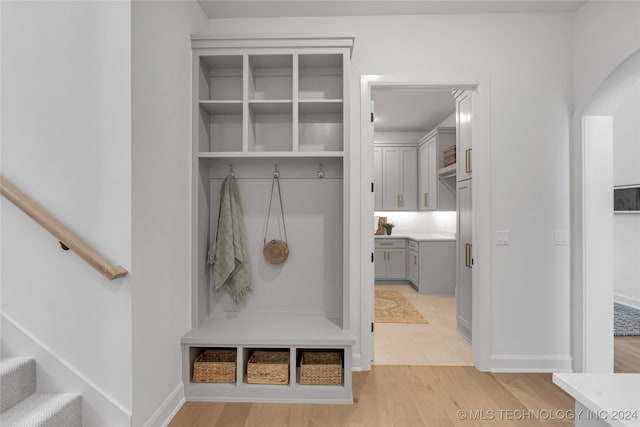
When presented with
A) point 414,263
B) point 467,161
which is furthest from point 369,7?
point 414,263

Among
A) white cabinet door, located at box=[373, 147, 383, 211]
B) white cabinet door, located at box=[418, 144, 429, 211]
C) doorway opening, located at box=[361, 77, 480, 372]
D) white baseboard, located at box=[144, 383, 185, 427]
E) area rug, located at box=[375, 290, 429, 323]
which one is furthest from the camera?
white cabinet door, located at box=[373, 147, 383, 211]

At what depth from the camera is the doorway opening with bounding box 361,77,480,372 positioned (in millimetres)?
2910

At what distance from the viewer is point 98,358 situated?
1.77 meters

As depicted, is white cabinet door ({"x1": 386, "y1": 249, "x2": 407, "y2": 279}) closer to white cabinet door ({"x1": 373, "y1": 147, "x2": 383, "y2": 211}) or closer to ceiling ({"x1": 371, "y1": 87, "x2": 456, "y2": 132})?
white cabinet door ({"x1": 373, "y1": 147, "x2": 383, "y2": 211})

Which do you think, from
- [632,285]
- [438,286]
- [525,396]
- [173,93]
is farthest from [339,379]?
[632,285]

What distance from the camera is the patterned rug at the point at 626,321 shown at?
3.79 metres

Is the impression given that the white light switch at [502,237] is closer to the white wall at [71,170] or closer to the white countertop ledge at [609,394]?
the white countertop ledge at [609,394]

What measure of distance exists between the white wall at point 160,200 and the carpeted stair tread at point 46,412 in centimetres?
28

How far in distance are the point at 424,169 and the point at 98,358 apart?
538cm

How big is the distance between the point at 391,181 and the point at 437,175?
3.20ft

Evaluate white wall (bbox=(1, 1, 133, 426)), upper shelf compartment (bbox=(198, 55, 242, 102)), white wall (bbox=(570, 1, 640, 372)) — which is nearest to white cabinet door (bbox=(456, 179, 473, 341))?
white wall (bbox=(570, 1, 640, 372))

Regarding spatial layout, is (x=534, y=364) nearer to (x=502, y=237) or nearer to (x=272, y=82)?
(x=502, y=237)

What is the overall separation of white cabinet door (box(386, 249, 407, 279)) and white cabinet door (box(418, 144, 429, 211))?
87 centimetres

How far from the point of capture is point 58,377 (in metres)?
1.78
